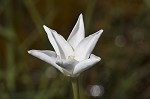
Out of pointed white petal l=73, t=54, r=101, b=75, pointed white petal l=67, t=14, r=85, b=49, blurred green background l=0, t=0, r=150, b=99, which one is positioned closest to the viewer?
pointed white petal l=73, t=54, r=101, b=75

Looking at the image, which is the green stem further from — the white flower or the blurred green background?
the blurred green background

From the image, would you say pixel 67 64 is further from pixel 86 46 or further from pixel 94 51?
pixel 94 51

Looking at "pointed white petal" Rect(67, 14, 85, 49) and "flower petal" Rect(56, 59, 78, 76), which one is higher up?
"pointed white petal" Rect(67, 14, 85, 49)

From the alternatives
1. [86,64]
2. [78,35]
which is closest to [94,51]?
[78,35]

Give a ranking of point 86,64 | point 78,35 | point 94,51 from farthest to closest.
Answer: point 94,51, point 78,35, point 86,64

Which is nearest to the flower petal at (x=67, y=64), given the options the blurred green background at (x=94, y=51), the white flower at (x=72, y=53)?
the white flower at (x=72, y=53)

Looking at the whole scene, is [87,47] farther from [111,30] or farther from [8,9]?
[111,30]

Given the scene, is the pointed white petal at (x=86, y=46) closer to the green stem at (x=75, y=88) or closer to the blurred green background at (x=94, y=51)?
the green stem at (x=75, y=88)

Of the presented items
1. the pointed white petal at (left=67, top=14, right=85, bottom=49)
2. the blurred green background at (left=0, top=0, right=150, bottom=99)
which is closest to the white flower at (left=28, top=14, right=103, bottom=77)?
the pointed white petal at (left=67, top=14, right=85, bottom=49)
